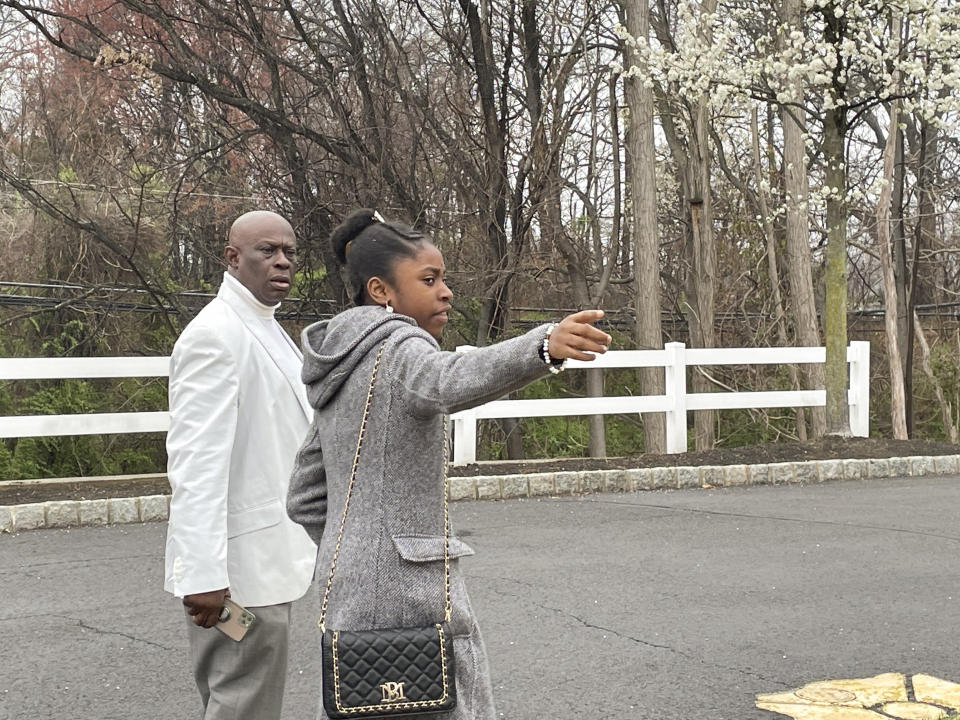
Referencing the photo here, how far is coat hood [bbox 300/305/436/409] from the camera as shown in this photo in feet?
8.55

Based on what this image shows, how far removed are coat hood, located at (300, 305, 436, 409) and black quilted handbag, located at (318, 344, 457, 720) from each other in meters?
0.56

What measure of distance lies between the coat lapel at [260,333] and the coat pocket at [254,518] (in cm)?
31

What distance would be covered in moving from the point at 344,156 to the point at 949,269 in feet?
47.3

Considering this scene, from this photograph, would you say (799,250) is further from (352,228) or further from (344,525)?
(344,525)

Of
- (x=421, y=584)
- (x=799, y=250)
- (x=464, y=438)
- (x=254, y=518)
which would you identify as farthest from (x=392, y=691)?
(x=799, y=250)

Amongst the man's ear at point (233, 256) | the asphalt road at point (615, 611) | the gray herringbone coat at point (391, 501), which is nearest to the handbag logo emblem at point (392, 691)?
the gray herringbone coat at point (391, 501)

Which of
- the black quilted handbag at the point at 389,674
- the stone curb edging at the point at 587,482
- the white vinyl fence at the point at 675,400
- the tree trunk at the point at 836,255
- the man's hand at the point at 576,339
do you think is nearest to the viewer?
the man's hand at the point at 576,339

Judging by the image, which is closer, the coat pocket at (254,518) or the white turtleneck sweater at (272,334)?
the coat pocket at (254,518)

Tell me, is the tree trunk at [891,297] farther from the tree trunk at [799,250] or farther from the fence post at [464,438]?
the fence post at [464,438]

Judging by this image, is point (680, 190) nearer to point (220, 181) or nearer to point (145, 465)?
point (220, 181)

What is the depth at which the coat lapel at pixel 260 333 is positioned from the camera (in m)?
3.52

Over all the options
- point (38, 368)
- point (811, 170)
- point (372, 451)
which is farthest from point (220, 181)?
point (372, 451)

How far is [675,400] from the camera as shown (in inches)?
500

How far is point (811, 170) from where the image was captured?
854 inches
